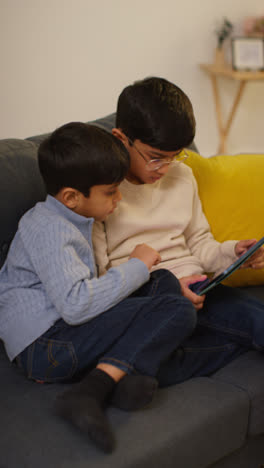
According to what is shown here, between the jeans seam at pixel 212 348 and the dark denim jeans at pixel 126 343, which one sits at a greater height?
the dark denim jeans at pixel 126 343

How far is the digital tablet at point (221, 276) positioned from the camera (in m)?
1.18

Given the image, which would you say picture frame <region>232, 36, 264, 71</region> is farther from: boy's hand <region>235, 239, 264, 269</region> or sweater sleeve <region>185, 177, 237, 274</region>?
boy's hand <region>235, 239, 264, 269</region>

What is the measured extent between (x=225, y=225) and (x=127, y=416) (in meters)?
0.85

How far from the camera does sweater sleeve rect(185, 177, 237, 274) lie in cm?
150

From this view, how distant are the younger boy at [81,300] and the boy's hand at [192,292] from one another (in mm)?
53

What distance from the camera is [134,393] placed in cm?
102

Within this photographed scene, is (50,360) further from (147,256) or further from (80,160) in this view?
(80,160)

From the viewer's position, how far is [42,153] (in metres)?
1.21

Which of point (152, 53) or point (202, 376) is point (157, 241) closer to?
point (202, 376)

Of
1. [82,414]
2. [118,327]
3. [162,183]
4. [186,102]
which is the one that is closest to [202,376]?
[118,327]

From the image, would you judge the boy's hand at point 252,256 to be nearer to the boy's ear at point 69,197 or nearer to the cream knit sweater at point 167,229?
the cream knit sweater at point 167,229

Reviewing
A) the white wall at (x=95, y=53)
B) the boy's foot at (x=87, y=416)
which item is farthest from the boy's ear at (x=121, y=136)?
the white wall at (x=95, y=53)

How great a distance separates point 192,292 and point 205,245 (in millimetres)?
298

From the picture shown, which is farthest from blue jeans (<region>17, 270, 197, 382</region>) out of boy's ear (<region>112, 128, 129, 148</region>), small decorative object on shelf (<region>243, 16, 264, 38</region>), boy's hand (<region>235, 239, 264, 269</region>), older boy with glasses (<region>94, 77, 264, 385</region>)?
small decorative object on shelf (<region>243, 16, 264, 38</region>)
